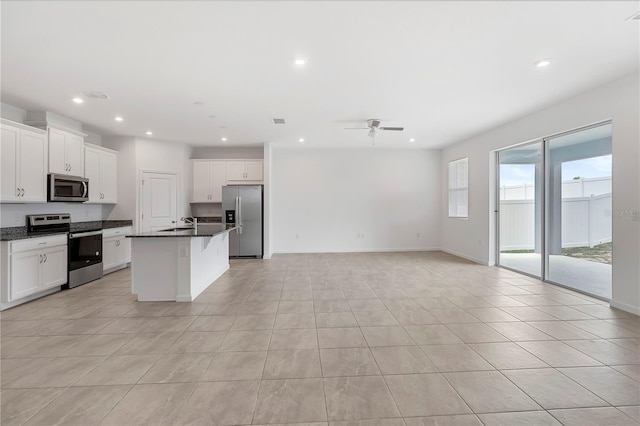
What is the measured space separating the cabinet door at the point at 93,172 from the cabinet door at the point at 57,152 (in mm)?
562

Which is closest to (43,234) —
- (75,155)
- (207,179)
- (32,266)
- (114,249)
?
(32,266)

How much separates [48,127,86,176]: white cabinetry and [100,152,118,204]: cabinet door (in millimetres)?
561

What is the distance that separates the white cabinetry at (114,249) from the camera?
5.37 meters

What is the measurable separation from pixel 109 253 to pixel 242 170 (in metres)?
3.32

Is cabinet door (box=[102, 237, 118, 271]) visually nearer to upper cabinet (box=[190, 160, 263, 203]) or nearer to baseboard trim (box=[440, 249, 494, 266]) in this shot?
upper cabinet (box=[190, 160, 263, 203])

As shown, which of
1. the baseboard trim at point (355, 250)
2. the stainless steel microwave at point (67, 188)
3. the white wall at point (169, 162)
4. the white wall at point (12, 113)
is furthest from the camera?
the baseboard trim at point (355, 250)

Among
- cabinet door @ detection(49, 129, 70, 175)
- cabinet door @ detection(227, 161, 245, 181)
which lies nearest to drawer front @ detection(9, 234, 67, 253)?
cabinet door @ detection(49, 129, 70, 175)

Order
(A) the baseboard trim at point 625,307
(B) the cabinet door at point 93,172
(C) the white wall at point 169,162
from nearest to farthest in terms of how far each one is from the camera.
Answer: (A) the baseboard trim at point 625,307 → (B) the cabinet door at point 93,172 → (C) the white wall at point 169,162

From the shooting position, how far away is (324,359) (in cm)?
241

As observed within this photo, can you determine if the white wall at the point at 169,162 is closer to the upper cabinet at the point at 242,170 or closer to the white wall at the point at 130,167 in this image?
the white wall at the point at 130,167

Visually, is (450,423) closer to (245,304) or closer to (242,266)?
(245,304)

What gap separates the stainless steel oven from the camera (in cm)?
456

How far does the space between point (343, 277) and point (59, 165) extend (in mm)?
5016

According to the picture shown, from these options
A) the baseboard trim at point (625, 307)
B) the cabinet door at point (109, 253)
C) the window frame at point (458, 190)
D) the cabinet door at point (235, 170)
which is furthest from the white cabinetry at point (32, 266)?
the window frame at point (458, 190)
